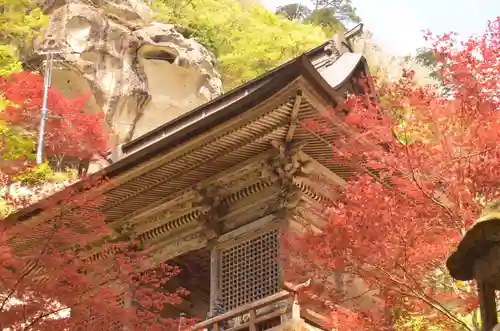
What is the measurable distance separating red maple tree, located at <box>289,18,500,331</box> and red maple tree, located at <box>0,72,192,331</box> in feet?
11.6

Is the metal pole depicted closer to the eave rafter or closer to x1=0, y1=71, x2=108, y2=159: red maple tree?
x1=0, y1=71, x2=108, y2=159: red maple tree

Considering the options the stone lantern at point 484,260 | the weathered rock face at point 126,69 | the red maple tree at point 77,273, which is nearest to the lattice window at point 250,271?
the red maple tree at point 77,273

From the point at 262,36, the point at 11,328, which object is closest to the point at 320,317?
the point at 11,328

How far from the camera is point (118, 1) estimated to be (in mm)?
31172

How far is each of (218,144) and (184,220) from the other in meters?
2.17

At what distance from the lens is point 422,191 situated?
27.0 feet

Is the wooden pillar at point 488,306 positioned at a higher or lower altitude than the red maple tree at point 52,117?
lower

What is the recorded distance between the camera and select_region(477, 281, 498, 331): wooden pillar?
5238 mm

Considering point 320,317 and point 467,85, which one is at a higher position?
point 467,85

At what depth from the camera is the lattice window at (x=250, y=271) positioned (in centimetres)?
1112

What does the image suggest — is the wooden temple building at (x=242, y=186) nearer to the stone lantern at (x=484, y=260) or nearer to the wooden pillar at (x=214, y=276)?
the wooden pillar at (x=214, y=276)

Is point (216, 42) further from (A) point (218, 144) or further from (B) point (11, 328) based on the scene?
(B) point (11, 328)

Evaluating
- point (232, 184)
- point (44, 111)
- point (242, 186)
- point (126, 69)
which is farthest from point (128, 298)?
point (126, 69)

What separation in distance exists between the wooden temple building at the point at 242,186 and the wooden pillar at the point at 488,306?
14.9ft
